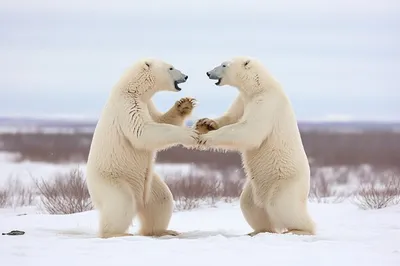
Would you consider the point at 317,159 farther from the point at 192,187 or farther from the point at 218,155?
the point at 192,187

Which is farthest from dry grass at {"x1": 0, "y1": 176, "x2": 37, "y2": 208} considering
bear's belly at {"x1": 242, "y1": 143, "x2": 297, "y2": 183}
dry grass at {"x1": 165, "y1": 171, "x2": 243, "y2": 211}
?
bear's belly at {"x1": 242, "y1": 143, "x2": 297, "y2": 183}

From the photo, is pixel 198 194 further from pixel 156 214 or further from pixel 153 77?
pixel 153 77

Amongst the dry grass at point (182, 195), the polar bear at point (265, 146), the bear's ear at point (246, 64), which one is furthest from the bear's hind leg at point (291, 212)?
the dry grass at point (182, 195)

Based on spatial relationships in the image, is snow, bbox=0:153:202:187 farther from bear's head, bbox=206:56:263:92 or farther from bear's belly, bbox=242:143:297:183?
bear's belly, bbox=242:143:297:183

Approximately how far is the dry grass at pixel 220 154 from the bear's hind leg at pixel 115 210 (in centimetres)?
1595

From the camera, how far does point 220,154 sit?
93.7ft

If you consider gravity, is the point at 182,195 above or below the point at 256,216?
below

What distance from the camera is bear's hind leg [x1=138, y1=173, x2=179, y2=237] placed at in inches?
317

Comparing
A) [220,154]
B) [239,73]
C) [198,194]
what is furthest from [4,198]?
[220,154]

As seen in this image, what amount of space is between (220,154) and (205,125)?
2076 cm

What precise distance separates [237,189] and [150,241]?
9513mm

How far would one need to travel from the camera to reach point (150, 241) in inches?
253

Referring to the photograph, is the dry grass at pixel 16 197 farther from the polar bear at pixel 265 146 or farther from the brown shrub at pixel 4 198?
the polar bear at pixel 265 146

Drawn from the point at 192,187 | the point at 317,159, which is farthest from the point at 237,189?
the point at 317,159
